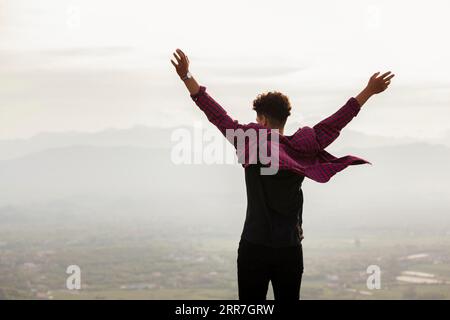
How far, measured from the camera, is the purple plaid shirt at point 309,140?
16.6 feet

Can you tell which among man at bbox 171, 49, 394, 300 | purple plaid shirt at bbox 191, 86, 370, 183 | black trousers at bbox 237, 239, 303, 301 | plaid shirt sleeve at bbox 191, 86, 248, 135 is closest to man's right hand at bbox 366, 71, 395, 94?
purple plaid shirt at bbox 191, 86, 370, 183

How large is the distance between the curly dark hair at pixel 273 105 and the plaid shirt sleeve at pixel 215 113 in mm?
174

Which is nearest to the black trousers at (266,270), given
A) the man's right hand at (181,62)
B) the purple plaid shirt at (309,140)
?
the purple plaid shirt at (309,140)

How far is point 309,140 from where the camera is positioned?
17.2 feet

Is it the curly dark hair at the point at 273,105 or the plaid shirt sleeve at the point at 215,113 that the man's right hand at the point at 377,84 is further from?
the plaid shirt sleeve at the point at 215,113

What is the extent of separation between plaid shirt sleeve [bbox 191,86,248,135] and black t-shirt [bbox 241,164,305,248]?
0.32 meters

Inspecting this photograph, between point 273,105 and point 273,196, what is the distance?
0.63 metres

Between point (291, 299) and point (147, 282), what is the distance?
116 meters

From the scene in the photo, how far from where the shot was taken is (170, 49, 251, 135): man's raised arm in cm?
507

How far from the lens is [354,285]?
120625 mm

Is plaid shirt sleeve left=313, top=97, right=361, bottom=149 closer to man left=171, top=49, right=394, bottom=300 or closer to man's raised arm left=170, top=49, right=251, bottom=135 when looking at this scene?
man left=171, top=49, right=394, bottom=300

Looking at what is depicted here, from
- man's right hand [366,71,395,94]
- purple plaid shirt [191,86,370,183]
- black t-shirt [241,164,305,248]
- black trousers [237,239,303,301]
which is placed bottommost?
black trousers [237,239,303,301]
